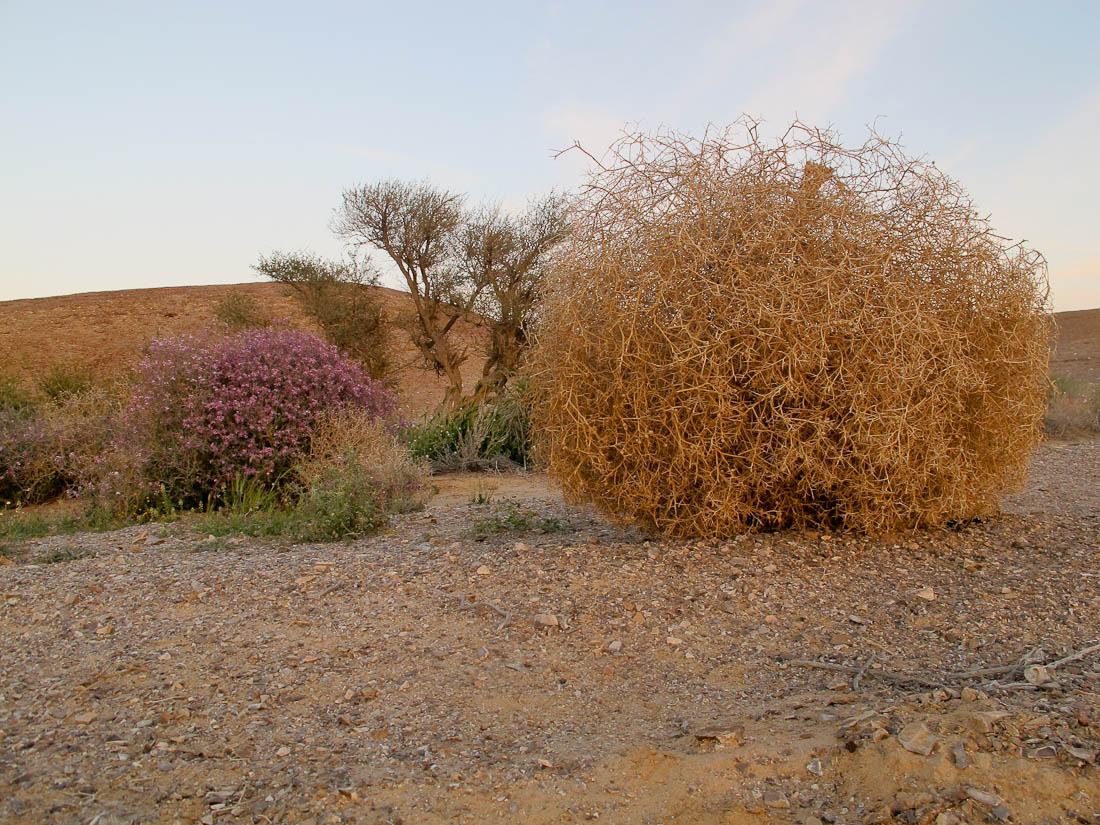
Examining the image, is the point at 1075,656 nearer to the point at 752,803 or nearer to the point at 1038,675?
the point at 1038,675

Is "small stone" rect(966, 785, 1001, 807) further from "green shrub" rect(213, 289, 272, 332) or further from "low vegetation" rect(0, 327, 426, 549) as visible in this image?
"green shrub" rect(213, 289, 272, 332)

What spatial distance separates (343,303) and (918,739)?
2129 cm

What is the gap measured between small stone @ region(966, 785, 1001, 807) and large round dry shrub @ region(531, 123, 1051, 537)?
8.22ft

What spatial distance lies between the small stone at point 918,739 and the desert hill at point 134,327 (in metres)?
19.7

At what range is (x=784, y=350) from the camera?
474 cm

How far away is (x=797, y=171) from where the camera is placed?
522cm

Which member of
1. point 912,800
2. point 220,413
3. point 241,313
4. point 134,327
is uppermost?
point 241,313

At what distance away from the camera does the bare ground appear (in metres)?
2.63

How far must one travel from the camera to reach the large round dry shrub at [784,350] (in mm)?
4734

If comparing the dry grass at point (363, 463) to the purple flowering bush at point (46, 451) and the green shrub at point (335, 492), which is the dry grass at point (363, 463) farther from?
the purple flowering bush at point (46, 451)

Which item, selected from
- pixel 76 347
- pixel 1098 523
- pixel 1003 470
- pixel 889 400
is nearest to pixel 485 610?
pixel 889 400

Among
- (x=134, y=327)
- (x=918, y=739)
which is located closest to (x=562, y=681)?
(x=918, y=739)

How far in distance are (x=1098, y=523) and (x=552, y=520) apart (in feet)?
12.6

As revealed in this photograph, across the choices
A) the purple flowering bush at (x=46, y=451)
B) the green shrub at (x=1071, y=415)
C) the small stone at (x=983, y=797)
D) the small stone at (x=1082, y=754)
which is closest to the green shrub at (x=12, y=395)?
the purple flowering bush at (x=46, y=451)
